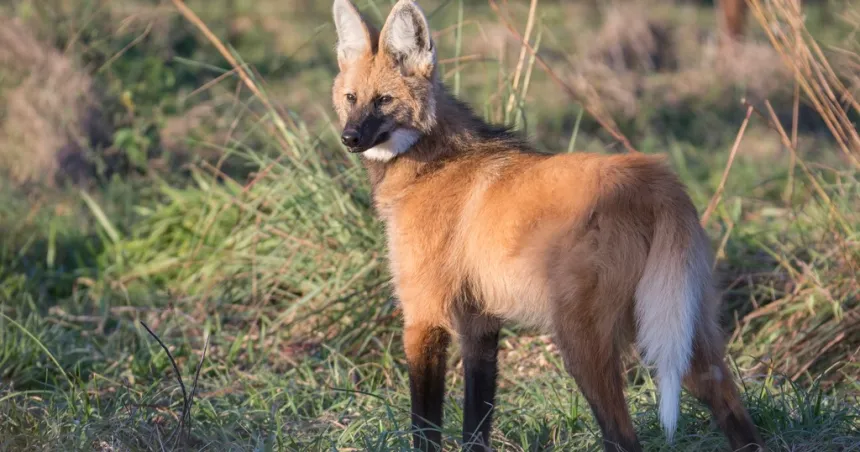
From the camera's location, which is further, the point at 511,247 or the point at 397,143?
the point at 397,143

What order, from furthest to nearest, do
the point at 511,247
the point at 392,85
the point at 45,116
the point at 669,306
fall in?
1. the point at 45,116
2. the point at 392,85
3. the point at 511,247
4. the point at 669,306

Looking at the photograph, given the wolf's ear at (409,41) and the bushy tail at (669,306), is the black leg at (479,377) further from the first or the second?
the wolf's ear at (409,41)

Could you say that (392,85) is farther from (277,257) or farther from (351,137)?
(277,257)

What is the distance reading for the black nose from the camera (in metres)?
3.04

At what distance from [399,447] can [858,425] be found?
146cm

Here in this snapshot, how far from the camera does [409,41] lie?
10.6 ft

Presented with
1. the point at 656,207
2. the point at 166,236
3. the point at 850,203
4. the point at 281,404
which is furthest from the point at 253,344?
the point at 850,203

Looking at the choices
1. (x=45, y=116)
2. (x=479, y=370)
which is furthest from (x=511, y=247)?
(x=45, y=116)

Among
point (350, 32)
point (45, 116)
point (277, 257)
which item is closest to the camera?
point (350, 32)

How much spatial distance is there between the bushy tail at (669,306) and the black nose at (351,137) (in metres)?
1.04

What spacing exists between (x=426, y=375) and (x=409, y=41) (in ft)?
3.81

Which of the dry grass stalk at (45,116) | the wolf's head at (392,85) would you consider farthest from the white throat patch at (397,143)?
the dry grass stalk at (45,116)

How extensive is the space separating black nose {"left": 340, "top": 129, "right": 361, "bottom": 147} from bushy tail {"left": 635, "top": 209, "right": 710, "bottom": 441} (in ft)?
3.40

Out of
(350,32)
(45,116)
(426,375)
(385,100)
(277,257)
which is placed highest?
(350,32)
